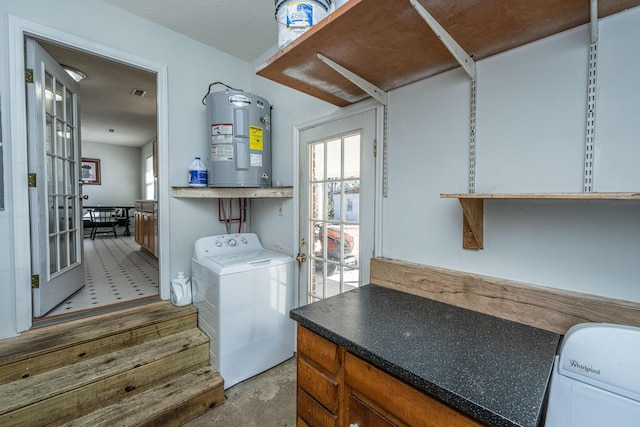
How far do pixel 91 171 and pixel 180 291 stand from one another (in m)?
6.98

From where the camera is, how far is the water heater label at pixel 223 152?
220 centimetres

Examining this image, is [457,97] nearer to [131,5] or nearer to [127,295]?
[131,5]

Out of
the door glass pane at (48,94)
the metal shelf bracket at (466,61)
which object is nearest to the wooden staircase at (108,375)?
the door glass pane at (48,94)

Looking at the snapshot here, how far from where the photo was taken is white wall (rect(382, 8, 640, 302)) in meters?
0.91

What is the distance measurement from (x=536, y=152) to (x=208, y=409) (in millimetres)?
2270

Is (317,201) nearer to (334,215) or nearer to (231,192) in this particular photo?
(334,215)

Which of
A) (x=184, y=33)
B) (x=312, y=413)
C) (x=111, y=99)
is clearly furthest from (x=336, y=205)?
(x=111, y=99)

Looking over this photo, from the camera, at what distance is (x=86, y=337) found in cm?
176

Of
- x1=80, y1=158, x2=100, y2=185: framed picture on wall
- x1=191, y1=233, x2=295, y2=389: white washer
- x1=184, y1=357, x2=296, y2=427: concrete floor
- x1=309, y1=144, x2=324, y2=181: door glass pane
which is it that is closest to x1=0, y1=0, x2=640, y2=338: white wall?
x1=309, y1=144, x2=324, y2=181: door glass pane

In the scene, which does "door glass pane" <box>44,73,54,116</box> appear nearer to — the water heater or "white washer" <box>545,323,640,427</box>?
the water heater

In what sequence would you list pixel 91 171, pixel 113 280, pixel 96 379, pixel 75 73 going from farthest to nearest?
1. pixel 91 171
2. pixel 75 73
3. pixel 113 280
4. pixel 96 379

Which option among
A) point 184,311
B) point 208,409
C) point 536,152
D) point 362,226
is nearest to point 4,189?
point 184,311

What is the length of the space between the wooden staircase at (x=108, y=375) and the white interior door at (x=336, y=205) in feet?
3.15

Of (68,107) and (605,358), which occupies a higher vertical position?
(68,107)
